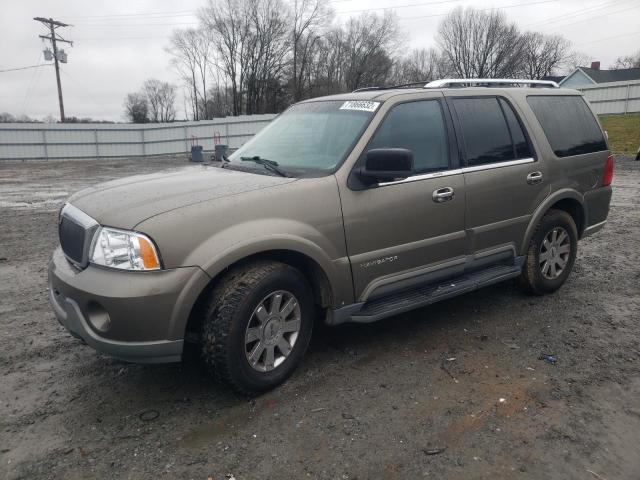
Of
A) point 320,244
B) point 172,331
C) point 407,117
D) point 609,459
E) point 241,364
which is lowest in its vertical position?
point 609,459

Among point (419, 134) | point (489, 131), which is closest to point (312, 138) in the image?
point (419, 134)

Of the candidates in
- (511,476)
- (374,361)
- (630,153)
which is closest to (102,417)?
(374,361)

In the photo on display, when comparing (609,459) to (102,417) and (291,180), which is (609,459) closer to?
(291,180)

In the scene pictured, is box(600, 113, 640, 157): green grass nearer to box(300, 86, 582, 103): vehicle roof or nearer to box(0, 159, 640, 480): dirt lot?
box(300, 86, 582, 103): vehicle roof

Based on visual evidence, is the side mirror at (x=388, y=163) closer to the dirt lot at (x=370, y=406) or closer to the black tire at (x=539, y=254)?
the dirt lot at (x=370, y=406)

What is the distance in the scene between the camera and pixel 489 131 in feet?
14.4

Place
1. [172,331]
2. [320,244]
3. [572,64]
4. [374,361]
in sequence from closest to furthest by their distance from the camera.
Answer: [172,331]
[320,244]
[374,361]
[572,64]

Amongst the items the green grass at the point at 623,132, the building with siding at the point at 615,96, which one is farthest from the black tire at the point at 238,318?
the building with siding at the point at 615,96

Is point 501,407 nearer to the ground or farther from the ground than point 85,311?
nearer to the ground

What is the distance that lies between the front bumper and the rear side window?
100 inches

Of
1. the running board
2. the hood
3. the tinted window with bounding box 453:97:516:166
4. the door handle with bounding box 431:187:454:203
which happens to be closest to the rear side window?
the tinted window with bounding box 453:97:516:166

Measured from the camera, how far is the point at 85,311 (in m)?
2.92

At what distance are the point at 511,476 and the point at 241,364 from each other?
1.59 metres

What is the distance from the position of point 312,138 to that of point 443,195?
1098mm
